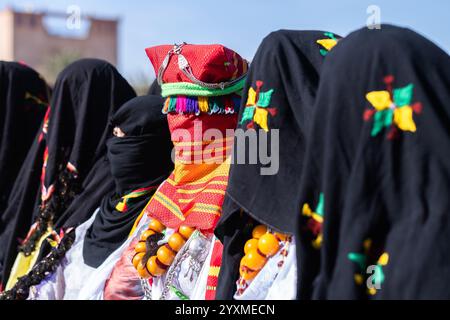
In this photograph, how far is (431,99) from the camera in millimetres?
1865

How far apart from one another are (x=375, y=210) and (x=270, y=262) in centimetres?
65

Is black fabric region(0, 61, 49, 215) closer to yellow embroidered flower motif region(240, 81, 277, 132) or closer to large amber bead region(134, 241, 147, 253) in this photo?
large amber bead region(134, 241, 147, 253)

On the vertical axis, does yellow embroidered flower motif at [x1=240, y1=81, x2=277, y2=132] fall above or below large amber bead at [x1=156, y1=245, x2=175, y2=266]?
above

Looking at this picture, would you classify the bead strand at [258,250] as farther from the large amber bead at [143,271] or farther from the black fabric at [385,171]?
the large amber bead at [143,271]

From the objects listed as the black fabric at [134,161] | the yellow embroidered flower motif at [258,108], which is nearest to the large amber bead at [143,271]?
the black fabric at [134,161]

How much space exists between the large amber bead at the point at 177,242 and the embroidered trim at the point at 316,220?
105 cm

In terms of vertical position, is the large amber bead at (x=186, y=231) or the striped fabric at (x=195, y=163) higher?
the striped fabric at (x=195, y=163)

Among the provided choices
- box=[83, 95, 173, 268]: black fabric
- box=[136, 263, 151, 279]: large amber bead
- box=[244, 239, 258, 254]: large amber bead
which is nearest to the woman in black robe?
box=[83, 95, 173, 268]: black fabric

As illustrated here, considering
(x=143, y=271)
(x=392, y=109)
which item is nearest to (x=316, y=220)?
(x=392, y=109)

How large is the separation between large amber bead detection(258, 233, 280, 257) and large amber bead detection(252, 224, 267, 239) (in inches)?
2.3

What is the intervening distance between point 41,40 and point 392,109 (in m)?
36.8

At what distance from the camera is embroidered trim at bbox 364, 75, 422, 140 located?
1.86 metres

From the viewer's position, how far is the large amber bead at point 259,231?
2.46 meters
